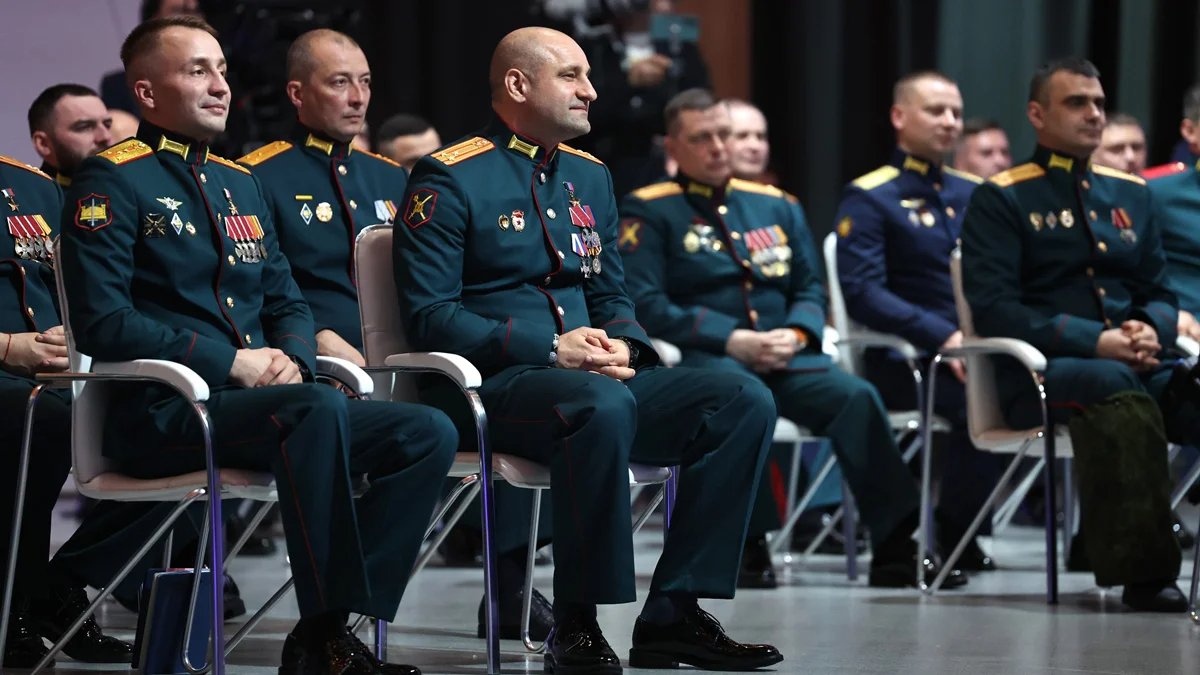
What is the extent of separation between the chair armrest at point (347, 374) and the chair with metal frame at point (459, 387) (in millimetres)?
40

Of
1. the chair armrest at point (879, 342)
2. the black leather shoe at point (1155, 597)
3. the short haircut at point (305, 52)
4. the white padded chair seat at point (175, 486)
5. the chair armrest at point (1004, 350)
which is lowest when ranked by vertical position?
the black leather shoe at point (1155, 597)

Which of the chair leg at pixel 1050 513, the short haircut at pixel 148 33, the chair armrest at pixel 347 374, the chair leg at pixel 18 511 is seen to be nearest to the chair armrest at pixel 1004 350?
the chair leg at pixel 1050 513

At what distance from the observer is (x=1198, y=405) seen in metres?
4.52

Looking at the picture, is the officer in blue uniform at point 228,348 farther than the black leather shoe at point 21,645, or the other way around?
the black leather shoe at point 21,645

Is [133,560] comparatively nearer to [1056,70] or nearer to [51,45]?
[51,45]

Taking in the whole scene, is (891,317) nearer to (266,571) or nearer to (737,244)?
(737,244)

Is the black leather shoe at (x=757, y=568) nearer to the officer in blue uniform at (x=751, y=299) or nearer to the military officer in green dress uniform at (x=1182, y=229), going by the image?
the officer in blue uniform at (x=751, y=299)

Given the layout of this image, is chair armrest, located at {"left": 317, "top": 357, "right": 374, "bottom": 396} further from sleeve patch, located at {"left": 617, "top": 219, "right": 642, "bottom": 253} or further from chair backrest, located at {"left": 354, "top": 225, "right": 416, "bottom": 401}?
sleeve patch, located at {"left": 617, "top": 219, "right": 642, "bottom": 253}

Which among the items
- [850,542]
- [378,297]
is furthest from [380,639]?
[850,542]

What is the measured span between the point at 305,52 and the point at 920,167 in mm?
2206

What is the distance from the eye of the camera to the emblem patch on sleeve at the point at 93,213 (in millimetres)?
3289

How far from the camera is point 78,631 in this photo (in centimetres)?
367

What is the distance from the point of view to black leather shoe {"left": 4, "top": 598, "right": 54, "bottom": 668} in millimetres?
3576

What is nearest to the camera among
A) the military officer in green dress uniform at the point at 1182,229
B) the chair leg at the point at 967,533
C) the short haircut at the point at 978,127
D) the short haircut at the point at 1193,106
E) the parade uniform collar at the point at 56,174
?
the parade uniform collar at the point at 56,174
